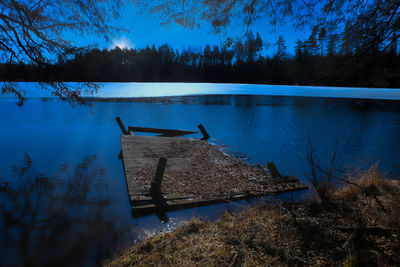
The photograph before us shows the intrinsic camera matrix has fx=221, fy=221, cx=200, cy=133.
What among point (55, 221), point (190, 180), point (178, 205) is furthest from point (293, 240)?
point (55, 221)

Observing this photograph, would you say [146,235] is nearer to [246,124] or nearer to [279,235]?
[279,235]

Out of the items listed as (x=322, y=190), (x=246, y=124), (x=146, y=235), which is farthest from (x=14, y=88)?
(x=246, y=124)

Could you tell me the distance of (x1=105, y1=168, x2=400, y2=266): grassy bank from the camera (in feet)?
9.12

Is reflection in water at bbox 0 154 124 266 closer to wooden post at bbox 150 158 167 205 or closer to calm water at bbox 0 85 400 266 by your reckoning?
calm water at bbox 0 85 400 266

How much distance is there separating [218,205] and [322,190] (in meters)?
2.67

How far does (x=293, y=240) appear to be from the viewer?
328cm

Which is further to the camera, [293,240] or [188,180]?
[188,180]

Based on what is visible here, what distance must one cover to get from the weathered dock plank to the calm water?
1.32 feet

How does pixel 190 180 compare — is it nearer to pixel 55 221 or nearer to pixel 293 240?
pixel 55 221

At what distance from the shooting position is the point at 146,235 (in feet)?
17.0

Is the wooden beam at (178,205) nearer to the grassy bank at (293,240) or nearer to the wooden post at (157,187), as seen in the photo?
the wooden post at (157,187)

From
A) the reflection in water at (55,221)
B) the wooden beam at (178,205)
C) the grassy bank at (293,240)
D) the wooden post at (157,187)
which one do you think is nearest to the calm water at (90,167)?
the reflection in water at (55,221)

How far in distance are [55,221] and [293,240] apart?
585cm

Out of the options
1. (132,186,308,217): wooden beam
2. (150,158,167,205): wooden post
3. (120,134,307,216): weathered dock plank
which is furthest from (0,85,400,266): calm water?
(150,158,167,205): wooden post
